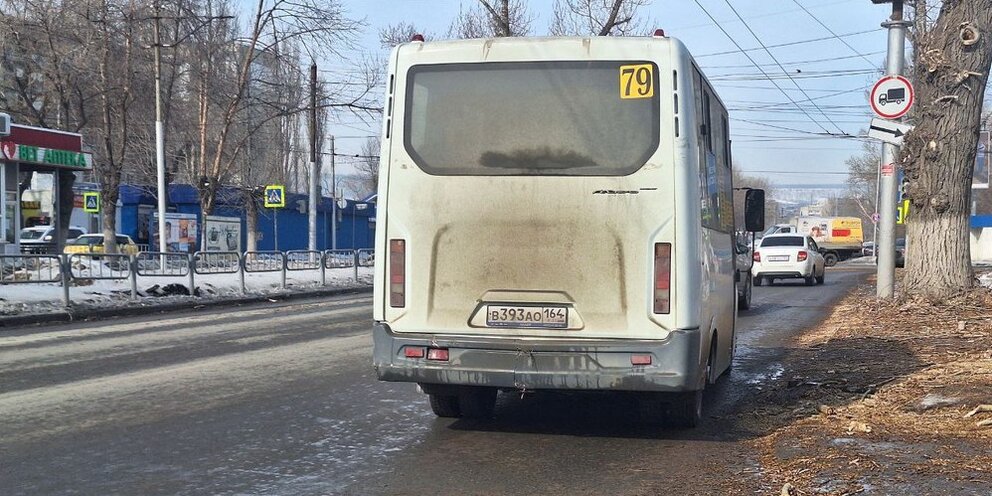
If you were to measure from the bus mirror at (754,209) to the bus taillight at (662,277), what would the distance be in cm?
345

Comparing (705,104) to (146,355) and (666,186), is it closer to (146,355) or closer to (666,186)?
(666,186)

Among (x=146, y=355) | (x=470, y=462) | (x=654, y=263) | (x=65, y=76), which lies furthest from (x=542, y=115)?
(x=65, y=76)

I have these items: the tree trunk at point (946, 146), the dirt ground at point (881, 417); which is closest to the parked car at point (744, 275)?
the tree trunk at point (946, 146)

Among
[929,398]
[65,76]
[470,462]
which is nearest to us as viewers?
[470,462]

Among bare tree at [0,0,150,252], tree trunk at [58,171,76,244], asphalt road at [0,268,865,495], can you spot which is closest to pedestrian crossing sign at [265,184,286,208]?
bare tree at [0,0,150,252]

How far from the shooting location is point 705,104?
7125 mm

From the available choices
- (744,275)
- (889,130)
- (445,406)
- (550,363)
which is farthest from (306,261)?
(550,363)

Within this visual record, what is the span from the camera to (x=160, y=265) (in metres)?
20.2

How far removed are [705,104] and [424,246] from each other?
7.72 ft

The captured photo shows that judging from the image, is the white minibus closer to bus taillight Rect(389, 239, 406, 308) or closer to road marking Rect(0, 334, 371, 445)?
bus taillight Rect(389, 239, 406, 308)

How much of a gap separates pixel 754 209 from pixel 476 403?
379cm

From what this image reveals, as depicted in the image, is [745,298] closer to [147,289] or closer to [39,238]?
[147,289]

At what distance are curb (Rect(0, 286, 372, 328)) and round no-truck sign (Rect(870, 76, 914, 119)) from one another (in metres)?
13.2

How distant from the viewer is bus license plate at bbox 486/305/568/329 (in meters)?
6.19
